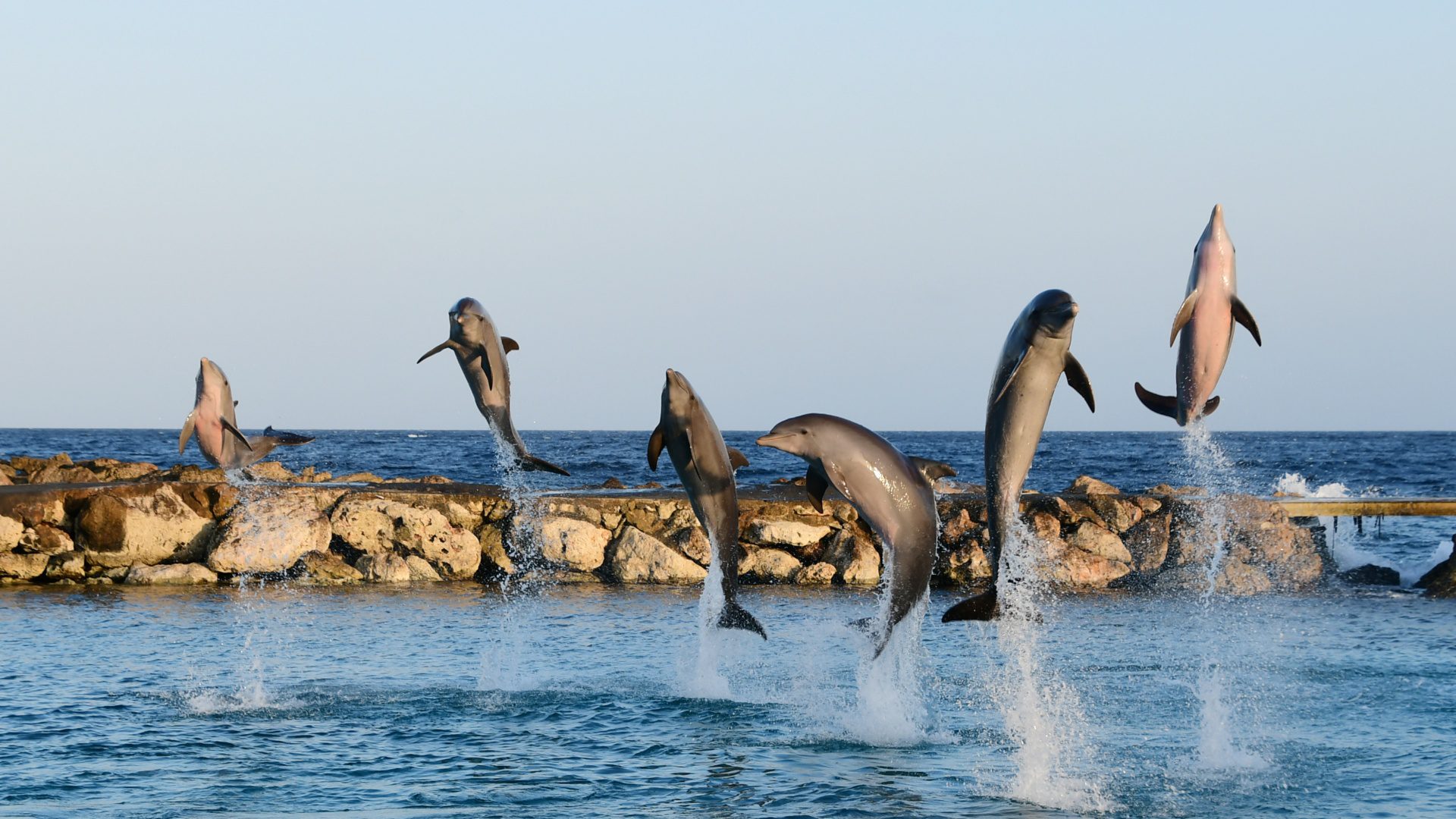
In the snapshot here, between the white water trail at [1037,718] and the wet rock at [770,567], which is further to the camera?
the wet rock at [770,567]

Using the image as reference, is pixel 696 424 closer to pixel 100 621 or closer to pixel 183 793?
pixel 183 793

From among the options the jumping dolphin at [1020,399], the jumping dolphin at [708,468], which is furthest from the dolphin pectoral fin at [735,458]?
the jumping dolphin at [1020,399]

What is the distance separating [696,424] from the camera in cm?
1062

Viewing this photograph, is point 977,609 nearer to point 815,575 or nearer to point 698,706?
point 698,706

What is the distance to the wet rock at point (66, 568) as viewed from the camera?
19.0 m

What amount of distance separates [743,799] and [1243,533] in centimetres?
1472

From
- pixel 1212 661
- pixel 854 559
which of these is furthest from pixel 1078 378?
pixel 854 559

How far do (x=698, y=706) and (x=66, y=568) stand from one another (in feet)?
37.5

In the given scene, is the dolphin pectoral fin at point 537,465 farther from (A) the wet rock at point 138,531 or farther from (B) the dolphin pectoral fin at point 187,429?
(A) the wet rock at point 138,531

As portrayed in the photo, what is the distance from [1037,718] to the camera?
1075 centimetres

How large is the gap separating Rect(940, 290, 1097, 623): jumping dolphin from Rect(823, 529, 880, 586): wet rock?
10958 mm

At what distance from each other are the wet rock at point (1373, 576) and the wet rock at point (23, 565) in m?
19.1

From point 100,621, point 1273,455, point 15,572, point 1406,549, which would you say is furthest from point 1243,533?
point 1273,455

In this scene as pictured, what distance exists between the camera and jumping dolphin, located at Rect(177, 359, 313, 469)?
1211 centimetres
